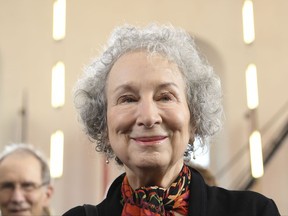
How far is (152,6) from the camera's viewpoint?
10695 millimetres

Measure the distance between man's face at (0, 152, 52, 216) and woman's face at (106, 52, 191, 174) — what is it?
1199 millimetres

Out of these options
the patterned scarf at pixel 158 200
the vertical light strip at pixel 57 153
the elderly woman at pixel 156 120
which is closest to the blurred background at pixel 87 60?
the vertical light strip at pixel 57 153

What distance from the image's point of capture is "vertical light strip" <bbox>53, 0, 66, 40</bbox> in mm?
10336

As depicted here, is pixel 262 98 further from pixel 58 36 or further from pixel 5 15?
pixel 5 15

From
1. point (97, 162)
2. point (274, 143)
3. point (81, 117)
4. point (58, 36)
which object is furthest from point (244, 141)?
point (81, 117)

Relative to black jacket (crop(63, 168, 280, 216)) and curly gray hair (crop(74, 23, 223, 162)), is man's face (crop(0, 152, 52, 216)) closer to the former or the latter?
curly gray hair (crop(74, 23, 223, 162))

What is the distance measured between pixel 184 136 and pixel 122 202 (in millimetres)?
351

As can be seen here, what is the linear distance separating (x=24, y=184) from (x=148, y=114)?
4.82ft

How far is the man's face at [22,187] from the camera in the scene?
10.5ft

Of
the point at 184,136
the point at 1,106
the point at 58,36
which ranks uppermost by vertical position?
the point at 58,36

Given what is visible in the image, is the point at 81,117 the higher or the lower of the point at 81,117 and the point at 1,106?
the lower

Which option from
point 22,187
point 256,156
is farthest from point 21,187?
point 256,156

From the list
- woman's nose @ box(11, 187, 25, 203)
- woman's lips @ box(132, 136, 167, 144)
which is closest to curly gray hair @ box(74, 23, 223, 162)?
woman's lips @ box(132, 136, 167, 144)

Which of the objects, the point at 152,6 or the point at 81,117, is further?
the point at 152,6
